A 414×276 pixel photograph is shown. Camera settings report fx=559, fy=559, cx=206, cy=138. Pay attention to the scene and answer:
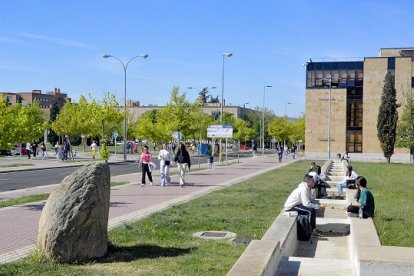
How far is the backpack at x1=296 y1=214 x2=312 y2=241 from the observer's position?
1080 centimetres

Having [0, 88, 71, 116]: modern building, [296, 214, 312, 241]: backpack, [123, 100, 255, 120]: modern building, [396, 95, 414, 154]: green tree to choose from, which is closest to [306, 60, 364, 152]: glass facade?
[396, 95, 414, 154]: green tree

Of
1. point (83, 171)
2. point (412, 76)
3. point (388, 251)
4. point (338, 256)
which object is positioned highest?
point (412, 76)

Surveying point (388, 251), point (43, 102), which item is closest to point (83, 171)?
point (388, 251)

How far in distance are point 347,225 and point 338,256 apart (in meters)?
2.15

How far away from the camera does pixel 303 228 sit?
10789 millimetres

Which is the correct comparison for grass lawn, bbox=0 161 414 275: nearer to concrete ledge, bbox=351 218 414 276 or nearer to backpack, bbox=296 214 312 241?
backpack, bbox=296 214 312 241

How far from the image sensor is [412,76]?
67.2 metres

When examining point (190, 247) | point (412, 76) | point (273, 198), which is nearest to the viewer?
point (190, 247)

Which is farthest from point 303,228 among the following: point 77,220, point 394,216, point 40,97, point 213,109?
point 40,97

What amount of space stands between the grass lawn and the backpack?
2.04 ft

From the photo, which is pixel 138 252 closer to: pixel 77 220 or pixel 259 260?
pixel 77 220

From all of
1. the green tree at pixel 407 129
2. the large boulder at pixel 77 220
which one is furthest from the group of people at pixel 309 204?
the green tree at pixel 407 129

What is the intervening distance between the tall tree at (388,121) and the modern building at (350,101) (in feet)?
36.8

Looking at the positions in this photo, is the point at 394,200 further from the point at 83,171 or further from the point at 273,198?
the point at 83,171
